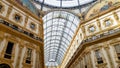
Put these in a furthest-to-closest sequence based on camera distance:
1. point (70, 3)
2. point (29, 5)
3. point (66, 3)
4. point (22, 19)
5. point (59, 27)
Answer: point (59, 27) < point (66, 3) < point (70, 3) < point (29, 5) < point (22, 19)

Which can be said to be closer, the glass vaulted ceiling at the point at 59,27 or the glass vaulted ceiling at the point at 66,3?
the glass vaulted ceiling at the point at 66,3

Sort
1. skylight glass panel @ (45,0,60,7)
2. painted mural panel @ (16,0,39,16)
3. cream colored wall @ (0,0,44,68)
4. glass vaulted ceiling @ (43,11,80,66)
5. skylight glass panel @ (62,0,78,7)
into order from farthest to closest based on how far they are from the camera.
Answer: glass vaulted ceiling @ (43,11,80,66) → skylight glass panel @ (62,0,78,7) → skylight glass panel @ (45,0,60,7) → painted mural panel @ (16,0,39,16) → cream colored wall @ (0,0,44,68)

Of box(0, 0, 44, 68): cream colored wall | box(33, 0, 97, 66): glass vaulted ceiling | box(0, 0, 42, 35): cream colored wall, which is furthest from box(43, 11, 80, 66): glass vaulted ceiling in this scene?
box(0, 0, 44, 68): cream colored wall

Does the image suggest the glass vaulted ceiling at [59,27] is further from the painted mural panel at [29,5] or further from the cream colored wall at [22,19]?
the cream colored wall at [22,19]

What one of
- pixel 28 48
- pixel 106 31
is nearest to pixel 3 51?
pixel 28 48

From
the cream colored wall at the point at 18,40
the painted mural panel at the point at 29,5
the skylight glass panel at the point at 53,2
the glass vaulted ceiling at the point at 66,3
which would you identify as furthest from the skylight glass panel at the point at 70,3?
the cream colored wall at the point at 18,40

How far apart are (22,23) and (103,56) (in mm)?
12935

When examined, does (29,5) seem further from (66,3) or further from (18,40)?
(66,3)

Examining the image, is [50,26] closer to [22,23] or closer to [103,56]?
[22,23]

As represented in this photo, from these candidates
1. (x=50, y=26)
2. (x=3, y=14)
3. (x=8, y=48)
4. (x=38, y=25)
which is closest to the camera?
(x=8, y=48)

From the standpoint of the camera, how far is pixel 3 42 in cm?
1395

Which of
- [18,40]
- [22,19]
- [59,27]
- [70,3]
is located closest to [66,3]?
[70,3]

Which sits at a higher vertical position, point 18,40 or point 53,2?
point 53,2

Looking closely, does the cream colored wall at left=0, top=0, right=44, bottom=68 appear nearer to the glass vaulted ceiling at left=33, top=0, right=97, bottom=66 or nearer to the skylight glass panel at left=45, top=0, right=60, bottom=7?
the glass vaulted ceiling at left=33, top=0, right=97, bottom=66
